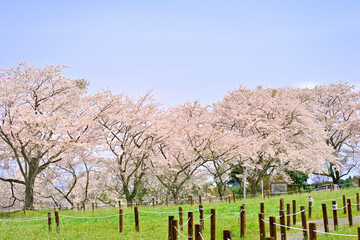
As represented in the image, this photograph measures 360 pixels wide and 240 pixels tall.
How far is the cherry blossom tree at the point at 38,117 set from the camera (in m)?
26.2

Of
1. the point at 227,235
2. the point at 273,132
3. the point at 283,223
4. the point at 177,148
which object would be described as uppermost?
the point at 273,132

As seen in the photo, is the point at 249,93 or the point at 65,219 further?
the point at 249,93

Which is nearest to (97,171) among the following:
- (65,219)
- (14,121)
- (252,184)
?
(14,121)

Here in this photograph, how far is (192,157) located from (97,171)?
29.6ft

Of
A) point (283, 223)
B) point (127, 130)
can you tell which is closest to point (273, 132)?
point (127, 130)

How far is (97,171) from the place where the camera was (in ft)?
113

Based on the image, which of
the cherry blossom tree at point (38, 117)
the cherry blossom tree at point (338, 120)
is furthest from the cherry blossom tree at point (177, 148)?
the cherry blossom tree at point (338, 120)

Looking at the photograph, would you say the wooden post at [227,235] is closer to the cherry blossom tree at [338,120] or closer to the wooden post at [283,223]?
the wooden post at [283,223]

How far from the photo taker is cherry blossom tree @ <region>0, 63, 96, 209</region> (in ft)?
85.8

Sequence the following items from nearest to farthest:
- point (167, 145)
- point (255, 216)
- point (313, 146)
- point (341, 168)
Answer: point (255, 216) → point (167, 145) → point (313, 146) → point (341, 168)

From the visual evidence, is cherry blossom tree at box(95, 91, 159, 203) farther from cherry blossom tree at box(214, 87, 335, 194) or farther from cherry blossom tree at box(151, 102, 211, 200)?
cherry blossom tree at box(214, 87, 335, 194)

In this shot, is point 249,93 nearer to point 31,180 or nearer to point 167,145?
point 167,145

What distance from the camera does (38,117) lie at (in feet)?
85.1

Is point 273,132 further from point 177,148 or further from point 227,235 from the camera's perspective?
point 227,235
